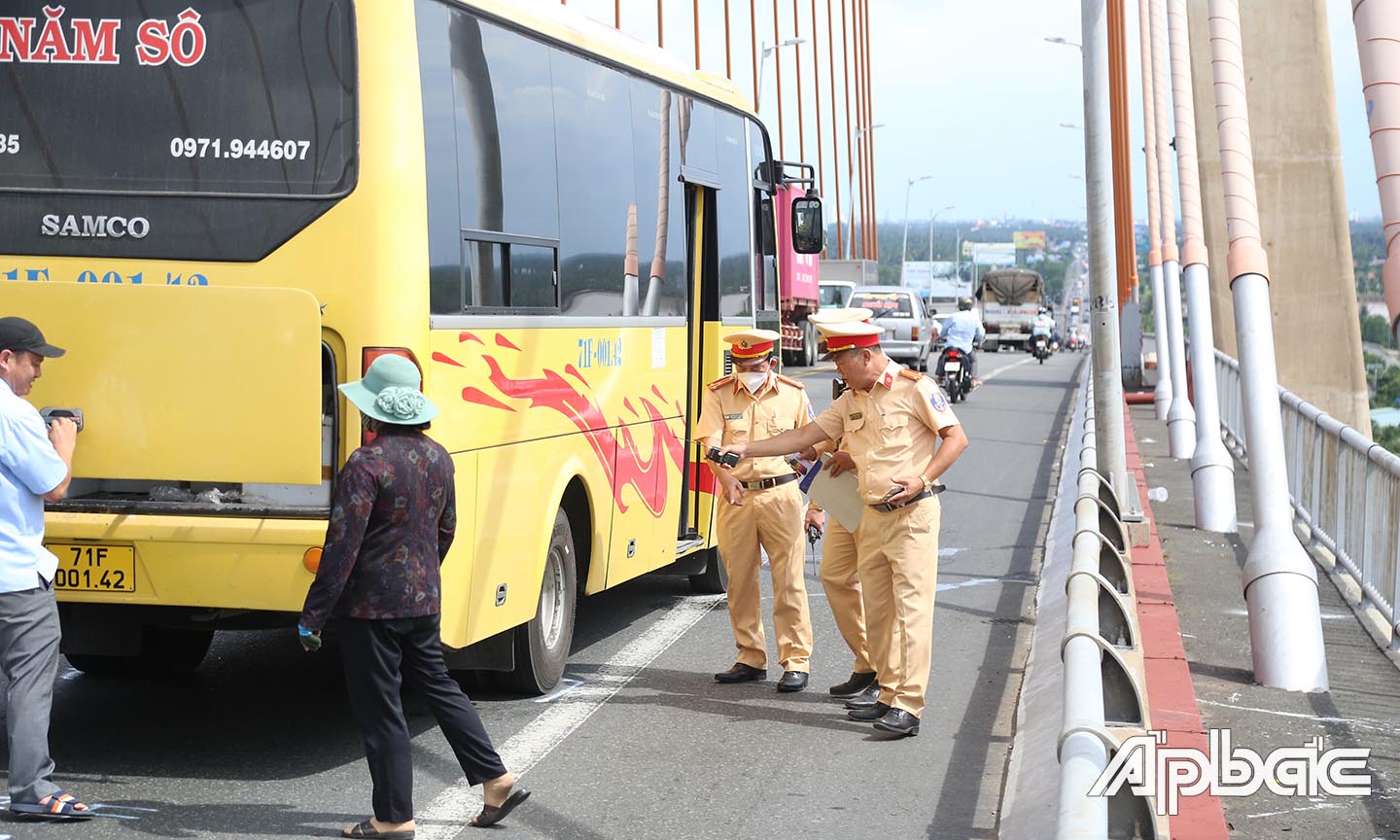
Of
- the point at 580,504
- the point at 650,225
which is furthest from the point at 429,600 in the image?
the point at 650,225

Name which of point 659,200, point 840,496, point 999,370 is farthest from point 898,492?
point 999,370

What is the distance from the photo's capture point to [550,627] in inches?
352

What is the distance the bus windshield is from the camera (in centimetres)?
714

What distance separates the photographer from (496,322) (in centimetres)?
787

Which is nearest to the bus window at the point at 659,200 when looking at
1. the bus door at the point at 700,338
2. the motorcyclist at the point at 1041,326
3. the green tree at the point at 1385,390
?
the bus door at the point at 700,338

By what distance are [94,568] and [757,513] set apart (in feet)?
10.8

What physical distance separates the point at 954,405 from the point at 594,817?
2717 cm

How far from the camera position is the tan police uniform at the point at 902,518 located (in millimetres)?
8047

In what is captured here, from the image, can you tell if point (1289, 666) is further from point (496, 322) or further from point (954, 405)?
point (954, 405)

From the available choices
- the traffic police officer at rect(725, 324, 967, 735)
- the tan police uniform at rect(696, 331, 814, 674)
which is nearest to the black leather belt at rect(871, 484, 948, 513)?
the traffic police officer at rect(725, 324, 967, 735)

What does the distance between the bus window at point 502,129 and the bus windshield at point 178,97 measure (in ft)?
2.13

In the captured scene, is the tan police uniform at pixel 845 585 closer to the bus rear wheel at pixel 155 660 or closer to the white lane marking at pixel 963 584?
the bus rear wheel at pixel 155 660

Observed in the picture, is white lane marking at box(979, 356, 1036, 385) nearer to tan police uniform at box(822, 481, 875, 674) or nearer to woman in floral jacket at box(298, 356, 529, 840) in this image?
tan police uniform at box(822, 481, 875, 674)

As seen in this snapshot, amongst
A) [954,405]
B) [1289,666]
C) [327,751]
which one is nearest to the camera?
[327,751]
